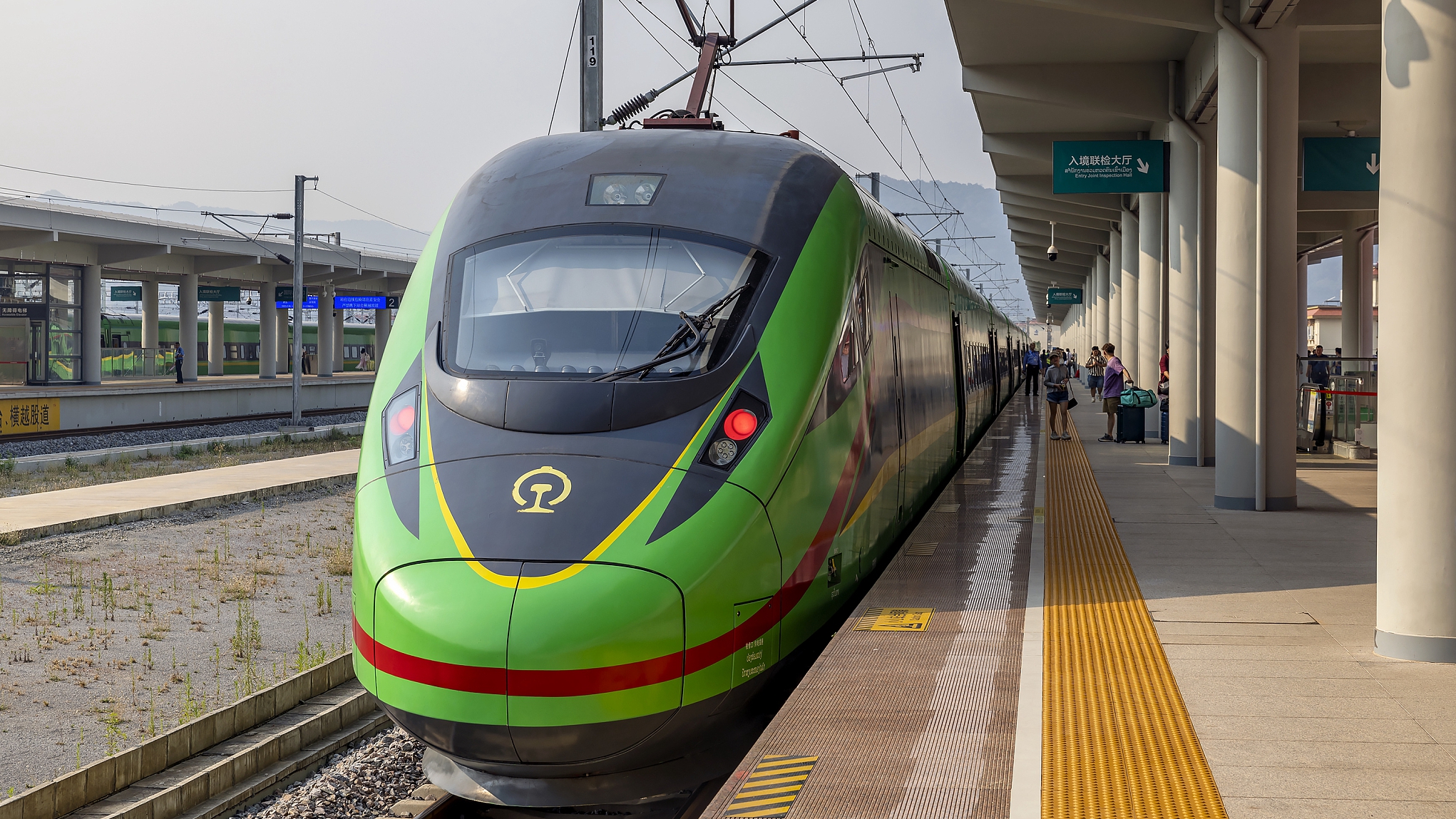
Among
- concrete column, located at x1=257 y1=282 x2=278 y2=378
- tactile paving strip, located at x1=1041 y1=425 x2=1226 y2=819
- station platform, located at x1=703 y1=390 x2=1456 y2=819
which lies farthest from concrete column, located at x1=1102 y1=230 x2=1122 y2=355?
concrete column, located at x1=257 y1=282 x2=278 y2=378

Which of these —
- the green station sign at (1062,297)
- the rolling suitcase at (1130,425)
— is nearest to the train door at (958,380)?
the rolling suitcase at (1130,425)

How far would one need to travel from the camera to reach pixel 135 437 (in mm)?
24188

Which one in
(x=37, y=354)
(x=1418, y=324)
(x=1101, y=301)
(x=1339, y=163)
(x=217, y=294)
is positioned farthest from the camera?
(x=217, y=294)

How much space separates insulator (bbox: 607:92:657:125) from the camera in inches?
584

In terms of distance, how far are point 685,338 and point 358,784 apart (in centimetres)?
276

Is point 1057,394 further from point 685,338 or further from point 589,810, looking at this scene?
point 589,810

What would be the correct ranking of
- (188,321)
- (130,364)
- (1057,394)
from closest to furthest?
(1057,394), (188,321), (130,364)

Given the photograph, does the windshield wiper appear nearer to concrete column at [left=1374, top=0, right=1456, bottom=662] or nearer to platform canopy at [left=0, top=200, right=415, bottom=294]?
concrete column at [left=1374, top=0, right=1456, bottom=662]

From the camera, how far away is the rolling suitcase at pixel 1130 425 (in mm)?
20359

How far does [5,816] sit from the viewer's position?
4.79 m

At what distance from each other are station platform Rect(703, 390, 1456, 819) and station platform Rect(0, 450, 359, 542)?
7.43 metres

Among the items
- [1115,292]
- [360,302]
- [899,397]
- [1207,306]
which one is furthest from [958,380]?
[360,302]

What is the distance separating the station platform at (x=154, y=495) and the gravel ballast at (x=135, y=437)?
4.93 m

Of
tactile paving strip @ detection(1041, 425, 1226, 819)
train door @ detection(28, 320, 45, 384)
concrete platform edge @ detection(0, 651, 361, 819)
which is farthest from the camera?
train door @ detection(28, 320, 45, 384)
